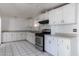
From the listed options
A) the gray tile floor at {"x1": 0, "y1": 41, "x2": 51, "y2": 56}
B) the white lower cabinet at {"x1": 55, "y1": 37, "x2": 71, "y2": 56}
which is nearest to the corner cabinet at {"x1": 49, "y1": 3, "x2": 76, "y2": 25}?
the white lower cabinet at {"x1": 55, "y1": 37, "x2": 71, "y2": 56}

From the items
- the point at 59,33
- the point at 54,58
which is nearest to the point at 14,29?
the point at 59,33

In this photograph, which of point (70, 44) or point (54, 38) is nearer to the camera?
point (70, 44)

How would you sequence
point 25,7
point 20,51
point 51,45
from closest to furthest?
1. point 51,45
2. point 20,51
3. point 25,7

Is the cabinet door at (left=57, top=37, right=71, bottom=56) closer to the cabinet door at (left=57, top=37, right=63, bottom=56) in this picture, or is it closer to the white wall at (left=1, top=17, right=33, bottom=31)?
the cabinet door at (left=57, top=37, right=63, bottom=56)

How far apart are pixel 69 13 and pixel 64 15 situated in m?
0.33

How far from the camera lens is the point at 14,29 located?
9586 millimetres

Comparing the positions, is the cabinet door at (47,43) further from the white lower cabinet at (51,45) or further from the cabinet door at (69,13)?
the cabinet door at (69,13)

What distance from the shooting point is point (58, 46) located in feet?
12.2

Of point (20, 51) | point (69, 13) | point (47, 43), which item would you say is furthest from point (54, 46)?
point (20, 51)

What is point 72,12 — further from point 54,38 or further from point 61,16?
point 54,38

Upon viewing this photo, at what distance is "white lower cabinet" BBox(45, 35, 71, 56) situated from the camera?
3.17 m

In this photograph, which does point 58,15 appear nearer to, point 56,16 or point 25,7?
point 56,16

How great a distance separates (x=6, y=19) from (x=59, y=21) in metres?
6.15

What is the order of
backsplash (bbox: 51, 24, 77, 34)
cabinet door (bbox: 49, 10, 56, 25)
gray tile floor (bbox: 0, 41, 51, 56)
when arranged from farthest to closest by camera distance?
1. cabinet door (bbox: 49, 10, 56, 25)
2. gray tile floor (bbox: 0, 41, 51, 56)
3. backsplash (bbox: 51, 24, 77, 34)
